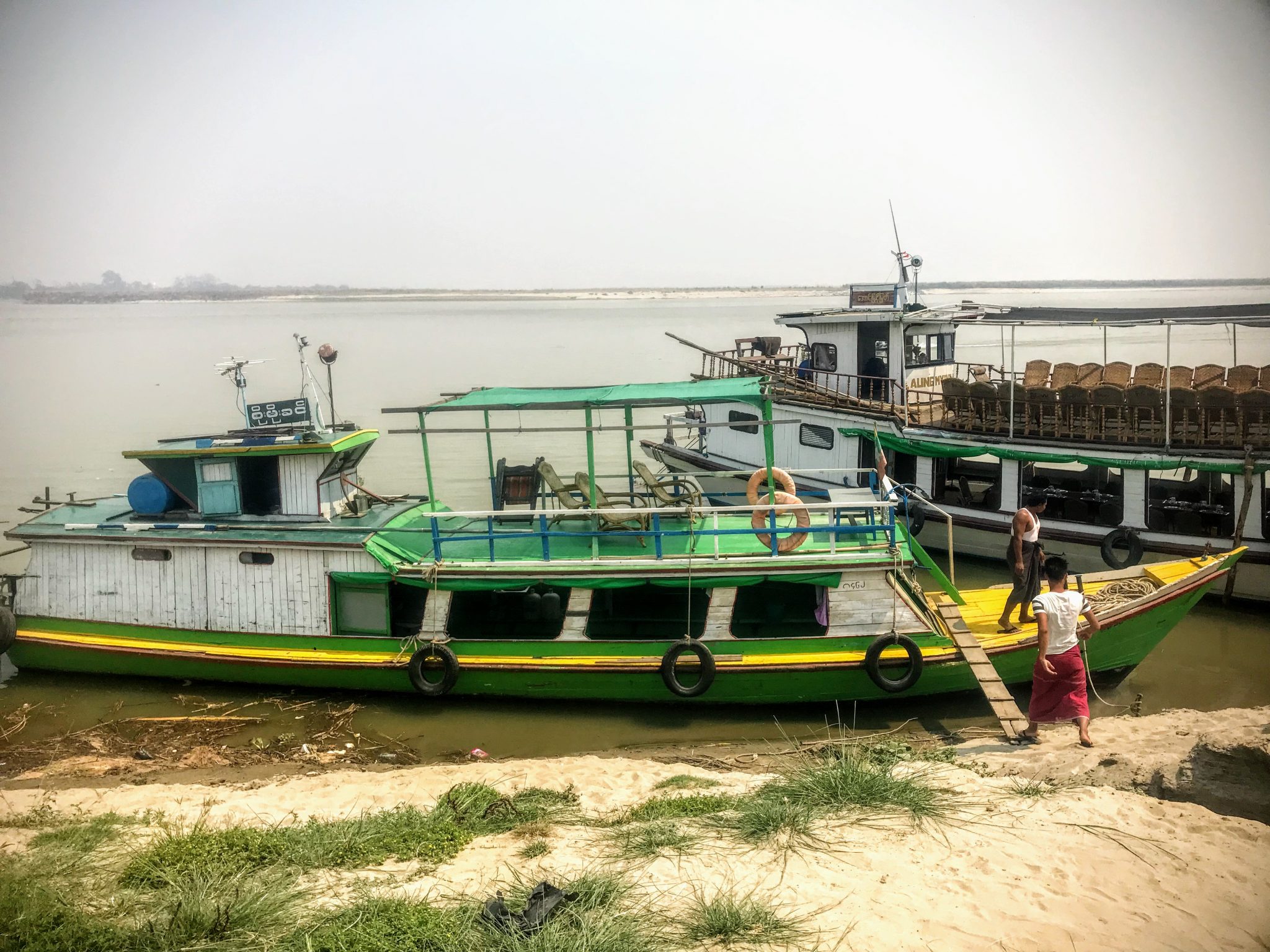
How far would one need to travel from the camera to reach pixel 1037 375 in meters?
17.0

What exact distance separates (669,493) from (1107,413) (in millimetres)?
8407

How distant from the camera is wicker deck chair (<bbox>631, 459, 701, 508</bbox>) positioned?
1155 cm

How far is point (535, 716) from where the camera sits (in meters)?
11.4

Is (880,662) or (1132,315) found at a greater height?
(1132,315)

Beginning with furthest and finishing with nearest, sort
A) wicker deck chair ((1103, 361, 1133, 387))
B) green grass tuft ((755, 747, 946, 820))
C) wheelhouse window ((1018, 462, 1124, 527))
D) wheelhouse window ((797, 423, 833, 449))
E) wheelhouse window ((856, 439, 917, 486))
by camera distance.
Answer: wheelhouse window ((797, 423, 833, 449)), wheelhouse window ((856, 439, 917, 486)), wicker deck chair ((1103, 361, 1133, 387)), wheelhouse window ((1018, 462, 1124, 527)), green grass tuft ((755, 747, 946, 820))

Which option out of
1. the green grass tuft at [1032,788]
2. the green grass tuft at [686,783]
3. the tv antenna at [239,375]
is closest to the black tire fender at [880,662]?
the green grass tuft at [686,783]

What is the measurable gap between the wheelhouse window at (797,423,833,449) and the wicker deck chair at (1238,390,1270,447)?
283 inches

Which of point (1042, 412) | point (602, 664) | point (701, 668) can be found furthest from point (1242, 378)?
point (602, 664)

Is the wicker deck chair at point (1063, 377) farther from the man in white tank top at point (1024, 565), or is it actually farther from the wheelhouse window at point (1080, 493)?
the man in white tank top at point (1024, 565)

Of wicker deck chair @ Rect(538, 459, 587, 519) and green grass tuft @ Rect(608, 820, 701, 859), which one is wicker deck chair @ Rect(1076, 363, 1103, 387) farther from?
green grass tuft @ Rect(608, 820, 701, 859)

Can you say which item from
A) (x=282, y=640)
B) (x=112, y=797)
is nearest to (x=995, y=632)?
(x=282, y=640)

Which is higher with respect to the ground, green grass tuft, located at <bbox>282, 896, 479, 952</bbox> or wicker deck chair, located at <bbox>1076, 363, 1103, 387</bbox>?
wicker deck chair, located at <bbox>1076, 363, 1103, 387</bbox>

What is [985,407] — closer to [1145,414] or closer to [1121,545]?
[1145,414]

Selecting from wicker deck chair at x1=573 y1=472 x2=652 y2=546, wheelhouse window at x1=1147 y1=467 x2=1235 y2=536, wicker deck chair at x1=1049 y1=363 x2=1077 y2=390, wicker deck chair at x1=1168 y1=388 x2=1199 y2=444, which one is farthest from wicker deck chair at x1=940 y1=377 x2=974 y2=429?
wicker deck chair at x1=573 y1=472 x2=652 y2=546
